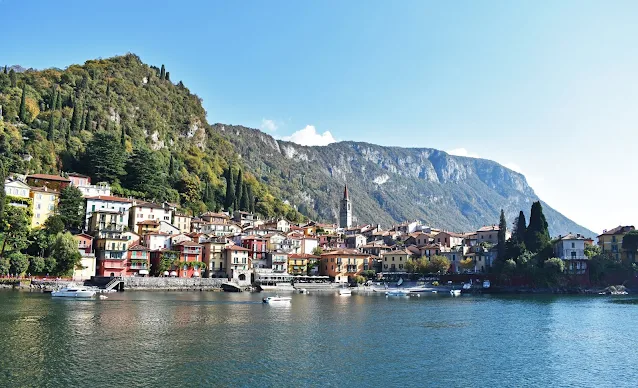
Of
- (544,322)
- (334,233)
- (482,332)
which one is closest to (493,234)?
(334,233)

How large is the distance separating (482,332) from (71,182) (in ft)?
236

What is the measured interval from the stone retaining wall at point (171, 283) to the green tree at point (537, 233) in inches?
1997

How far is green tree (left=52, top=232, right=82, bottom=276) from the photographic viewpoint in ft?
235

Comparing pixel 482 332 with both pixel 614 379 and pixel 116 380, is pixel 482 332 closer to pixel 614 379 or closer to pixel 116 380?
pixel 614 379

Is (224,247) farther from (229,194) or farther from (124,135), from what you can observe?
(124,135)

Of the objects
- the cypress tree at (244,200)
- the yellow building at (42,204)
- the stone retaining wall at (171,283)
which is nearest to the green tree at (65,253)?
the yellow building at (42,204)

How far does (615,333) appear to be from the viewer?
42.8 m

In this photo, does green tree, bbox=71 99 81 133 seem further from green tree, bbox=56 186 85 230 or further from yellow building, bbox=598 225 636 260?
yellow building, bbox=598 225 636 260

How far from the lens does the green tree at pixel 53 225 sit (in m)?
75.0

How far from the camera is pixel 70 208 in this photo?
80.8 m

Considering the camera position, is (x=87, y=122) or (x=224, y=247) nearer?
(x=224, y=247)

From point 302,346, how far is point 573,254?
70.2 meters

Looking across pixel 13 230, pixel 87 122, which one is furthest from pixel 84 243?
pixel 87 122

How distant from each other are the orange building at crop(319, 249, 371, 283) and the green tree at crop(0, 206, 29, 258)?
50.4 metres
